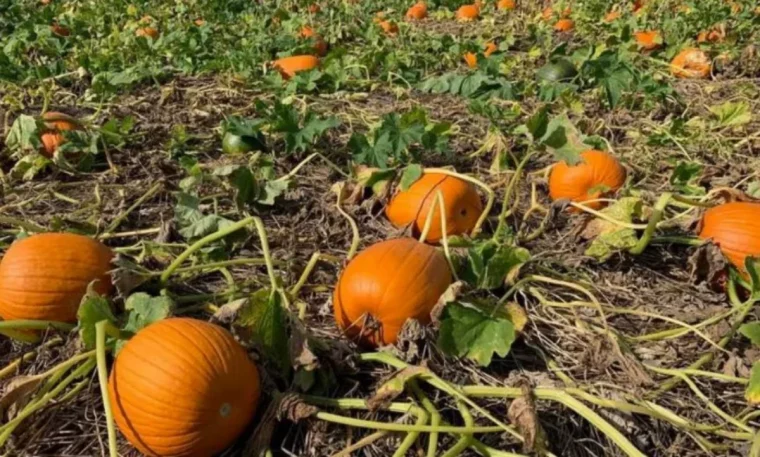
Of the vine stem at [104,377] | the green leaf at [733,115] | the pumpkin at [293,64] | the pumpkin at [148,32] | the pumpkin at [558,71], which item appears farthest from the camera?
the pumpkin at [148,32]

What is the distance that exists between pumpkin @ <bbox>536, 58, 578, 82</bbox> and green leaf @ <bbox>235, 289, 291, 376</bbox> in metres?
3.83

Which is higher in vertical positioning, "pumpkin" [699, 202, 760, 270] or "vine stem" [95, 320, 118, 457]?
"vine stem" [95, 320, 118, 457]

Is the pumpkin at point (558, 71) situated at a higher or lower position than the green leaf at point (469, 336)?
lower

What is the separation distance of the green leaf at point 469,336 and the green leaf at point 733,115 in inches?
112

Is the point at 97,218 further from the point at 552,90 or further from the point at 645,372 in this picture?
the point at 552,90

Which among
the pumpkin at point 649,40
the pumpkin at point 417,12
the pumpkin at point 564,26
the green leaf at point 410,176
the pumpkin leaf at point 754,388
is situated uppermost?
the pumpkin leaf at point 754,388

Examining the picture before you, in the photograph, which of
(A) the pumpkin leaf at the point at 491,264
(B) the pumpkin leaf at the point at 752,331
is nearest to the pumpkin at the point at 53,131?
(A) the pumpkin leaf at the point at 491,264

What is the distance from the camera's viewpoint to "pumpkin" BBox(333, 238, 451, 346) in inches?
86.9

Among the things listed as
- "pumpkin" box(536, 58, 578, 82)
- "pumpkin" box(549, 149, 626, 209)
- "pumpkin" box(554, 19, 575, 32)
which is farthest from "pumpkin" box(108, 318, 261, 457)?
"pumpkin" box(554, 19, 575, 32)

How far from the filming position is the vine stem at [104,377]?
178 centimetres

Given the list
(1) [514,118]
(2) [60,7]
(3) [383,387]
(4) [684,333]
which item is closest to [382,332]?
(3) [383,387]

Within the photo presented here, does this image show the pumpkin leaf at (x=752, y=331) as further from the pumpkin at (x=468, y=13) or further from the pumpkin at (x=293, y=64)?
the pumpkin at (x=468, y=13)

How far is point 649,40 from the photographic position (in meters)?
6.34

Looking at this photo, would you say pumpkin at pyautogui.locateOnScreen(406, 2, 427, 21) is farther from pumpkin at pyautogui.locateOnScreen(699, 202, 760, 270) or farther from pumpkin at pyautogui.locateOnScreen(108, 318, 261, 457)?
pumpkin at pyautogui.locateOnScreen(108, 318, 261, 457)
